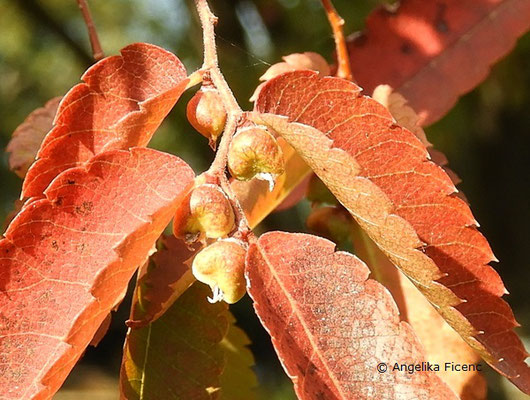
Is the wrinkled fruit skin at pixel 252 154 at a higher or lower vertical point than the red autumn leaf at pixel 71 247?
higher

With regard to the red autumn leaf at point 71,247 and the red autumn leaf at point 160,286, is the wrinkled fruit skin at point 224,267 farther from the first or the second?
the red autumn leaf at point 160,286

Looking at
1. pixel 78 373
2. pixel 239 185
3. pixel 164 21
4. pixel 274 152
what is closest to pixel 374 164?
pixel 274 152

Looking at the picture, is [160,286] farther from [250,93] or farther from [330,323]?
[250,93]

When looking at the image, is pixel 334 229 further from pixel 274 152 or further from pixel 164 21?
pixel 164 21

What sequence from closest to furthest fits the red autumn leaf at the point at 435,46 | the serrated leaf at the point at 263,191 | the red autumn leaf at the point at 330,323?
1. the red autumn leaf at the point at 330,323
2. the serrated leaf at the point at 263,191
3. the red autumn leaf at the point at 435,46

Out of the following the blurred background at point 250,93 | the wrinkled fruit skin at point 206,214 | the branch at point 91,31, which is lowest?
the blurred background at point 250,93

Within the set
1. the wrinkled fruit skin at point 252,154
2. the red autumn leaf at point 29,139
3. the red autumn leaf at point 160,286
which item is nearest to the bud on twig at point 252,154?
the wrinkled fruit skin at point 252,154

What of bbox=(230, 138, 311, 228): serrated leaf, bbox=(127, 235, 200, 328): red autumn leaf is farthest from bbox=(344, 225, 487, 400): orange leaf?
bbox=(127, 235, 200, 328): red autumn leaf

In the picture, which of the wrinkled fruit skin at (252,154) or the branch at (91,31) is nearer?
the wrinkled fruit skin at (252,154)
